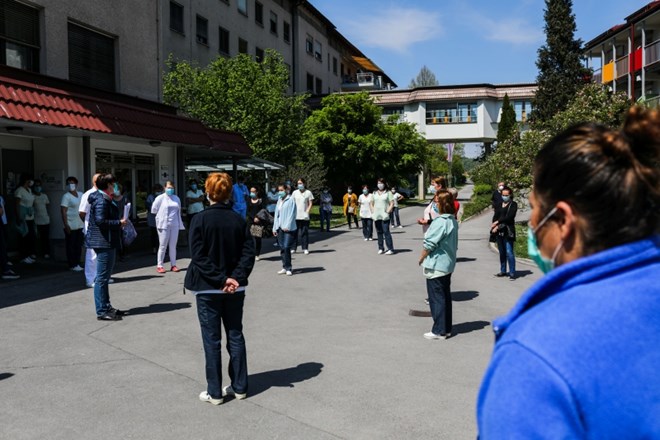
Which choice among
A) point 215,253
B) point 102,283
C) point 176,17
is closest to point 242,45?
point 176,17

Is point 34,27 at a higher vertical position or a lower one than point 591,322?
higher

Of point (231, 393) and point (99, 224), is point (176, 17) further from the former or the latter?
point (231, 393)

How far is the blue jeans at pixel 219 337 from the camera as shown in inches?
195

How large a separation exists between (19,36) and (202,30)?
1638 cm

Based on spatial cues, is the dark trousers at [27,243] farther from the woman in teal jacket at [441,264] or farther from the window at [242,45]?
the window at [242,45]

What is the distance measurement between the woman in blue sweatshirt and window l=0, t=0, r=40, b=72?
47.8 ft

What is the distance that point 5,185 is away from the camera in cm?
1346

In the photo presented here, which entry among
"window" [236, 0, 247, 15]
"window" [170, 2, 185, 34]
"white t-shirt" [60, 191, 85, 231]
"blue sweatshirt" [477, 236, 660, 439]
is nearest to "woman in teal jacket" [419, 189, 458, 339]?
"blue sweatshirt" [477, 236, 660, 439]

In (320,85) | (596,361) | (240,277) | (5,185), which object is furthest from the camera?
(320,85)

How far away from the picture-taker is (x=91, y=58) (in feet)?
50.8

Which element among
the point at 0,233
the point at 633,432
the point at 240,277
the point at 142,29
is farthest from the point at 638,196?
the point at 142,29

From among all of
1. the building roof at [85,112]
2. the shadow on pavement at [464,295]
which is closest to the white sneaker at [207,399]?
the shadow on pavement at [464,295]

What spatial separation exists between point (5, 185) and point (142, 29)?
6.43 m

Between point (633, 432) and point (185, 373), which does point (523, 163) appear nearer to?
point (185, 373)
